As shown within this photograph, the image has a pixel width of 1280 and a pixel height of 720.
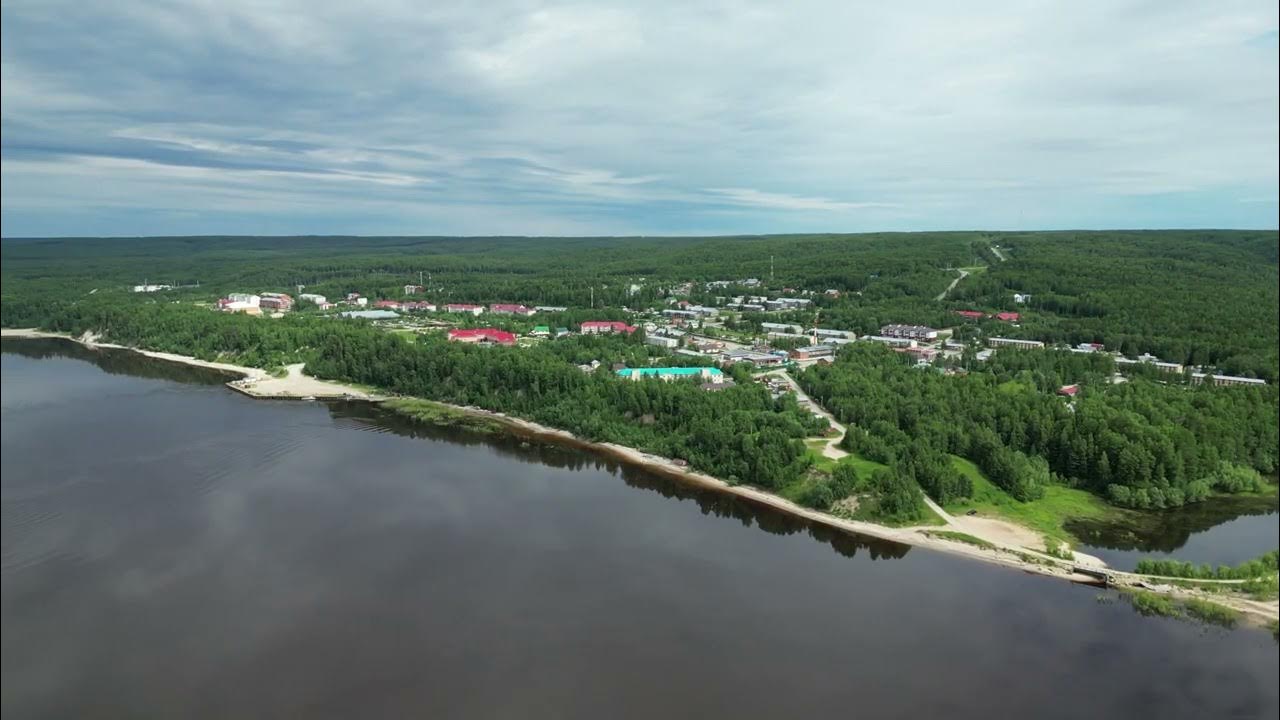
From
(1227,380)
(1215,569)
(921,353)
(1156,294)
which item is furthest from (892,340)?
(1215,569)

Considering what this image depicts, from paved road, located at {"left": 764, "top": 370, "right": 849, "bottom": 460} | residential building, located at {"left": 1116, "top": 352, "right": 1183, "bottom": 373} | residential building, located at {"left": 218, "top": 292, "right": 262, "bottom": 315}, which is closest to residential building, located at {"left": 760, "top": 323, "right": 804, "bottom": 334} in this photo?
paved road, located at {"left": 764, "top": 370, "right": 849, "bottom": 460}

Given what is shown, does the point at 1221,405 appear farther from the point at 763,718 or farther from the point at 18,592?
the point at 18,592

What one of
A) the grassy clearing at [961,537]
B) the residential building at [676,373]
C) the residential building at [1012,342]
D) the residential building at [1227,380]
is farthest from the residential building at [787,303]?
the grassy clearing at [961,537]

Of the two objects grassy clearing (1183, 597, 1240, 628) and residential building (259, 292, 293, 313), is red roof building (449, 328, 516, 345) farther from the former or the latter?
grassy clearing (1183, 597, 1240, 628)

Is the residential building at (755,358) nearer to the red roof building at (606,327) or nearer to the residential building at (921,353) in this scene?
the residential building at (921,353)

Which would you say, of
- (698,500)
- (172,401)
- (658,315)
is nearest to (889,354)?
(698,500)

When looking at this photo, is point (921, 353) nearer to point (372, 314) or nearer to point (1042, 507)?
point (1042, 507)
